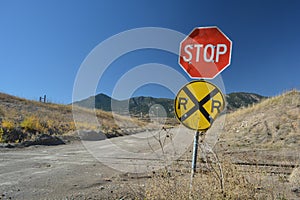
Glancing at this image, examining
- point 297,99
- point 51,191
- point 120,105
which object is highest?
point 297,99

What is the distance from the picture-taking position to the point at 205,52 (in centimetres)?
354

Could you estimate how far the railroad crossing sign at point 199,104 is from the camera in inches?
130

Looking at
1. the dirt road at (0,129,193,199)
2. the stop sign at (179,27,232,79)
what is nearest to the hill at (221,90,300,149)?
the dirt road at (0,129,193,199)

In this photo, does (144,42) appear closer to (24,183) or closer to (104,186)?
(104,186)

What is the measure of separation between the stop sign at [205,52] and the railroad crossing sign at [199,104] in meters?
0.23

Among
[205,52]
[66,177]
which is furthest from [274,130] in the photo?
[66,177]

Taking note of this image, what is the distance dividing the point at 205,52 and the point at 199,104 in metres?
0.79

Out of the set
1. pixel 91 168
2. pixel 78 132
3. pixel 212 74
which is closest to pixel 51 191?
pixel 91 168

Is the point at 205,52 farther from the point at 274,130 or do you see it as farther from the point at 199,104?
the point at 274,130

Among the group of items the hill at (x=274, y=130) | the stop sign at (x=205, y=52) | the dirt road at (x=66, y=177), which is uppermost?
the stop sign at (x=205, y=52)

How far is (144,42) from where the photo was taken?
6.59 m

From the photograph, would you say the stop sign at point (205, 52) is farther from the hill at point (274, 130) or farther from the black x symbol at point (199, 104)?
the hill at point (274, 130)

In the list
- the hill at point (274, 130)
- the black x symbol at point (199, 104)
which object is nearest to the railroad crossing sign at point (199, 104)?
the black x symbol at point (199, 104)

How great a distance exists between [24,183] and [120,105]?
410 cm
